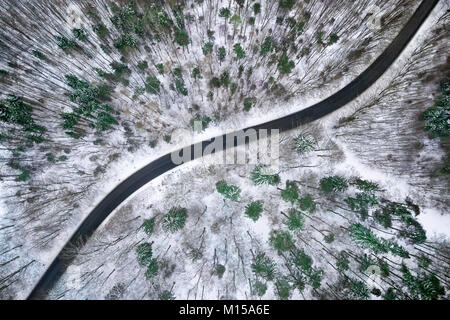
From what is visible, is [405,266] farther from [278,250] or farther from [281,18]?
[281,18]

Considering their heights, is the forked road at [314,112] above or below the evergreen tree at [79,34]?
below

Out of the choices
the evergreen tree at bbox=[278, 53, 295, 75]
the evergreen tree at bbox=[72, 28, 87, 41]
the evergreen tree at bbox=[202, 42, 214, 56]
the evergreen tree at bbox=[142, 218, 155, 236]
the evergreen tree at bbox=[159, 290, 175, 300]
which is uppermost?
the evergreen tree at bbox=[72, 28, 87, 41]

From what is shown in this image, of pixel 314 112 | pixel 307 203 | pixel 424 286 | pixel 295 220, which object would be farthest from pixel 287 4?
pixel 424 286

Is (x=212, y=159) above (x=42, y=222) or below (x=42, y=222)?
above

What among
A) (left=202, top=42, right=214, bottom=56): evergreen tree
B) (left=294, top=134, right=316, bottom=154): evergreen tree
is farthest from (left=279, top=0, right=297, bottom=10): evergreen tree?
(left=294, top=134, right=316, bottom=154): evergreen tree

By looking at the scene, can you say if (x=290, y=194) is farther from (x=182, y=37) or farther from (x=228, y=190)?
(x=182, y=37)

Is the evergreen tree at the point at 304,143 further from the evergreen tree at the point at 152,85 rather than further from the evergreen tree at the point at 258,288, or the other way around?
the evergreen tree at the point at 152,85

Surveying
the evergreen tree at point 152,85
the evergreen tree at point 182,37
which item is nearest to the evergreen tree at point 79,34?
the evergreen tree at point 152,85

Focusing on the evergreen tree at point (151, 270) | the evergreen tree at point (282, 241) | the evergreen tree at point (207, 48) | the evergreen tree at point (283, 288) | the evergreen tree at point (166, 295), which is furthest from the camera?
the evergreen tree at point (207, 48)

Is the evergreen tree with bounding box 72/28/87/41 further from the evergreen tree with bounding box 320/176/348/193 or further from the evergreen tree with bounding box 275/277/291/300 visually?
the evergreen tree with bounding box 275/277/291/300

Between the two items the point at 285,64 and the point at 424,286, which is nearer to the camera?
the point at 424,286
